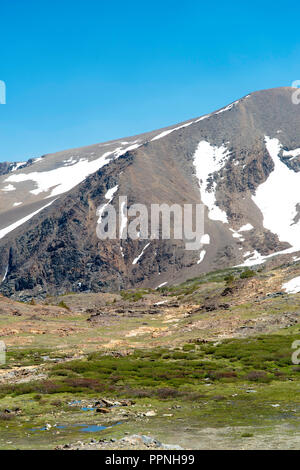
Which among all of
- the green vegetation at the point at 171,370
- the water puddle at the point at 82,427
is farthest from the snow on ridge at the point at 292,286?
the water puddle at the point at 82,427

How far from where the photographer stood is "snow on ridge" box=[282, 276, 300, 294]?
82.5m

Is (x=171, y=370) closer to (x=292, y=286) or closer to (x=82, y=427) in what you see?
(x=82, y=427)

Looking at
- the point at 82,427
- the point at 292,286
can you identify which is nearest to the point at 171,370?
the point at 82,427

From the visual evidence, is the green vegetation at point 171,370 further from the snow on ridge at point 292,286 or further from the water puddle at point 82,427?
the snow on ridge at point 292,286

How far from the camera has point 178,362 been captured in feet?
153

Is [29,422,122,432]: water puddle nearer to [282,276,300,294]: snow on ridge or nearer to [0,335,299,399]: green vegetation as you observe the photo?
[0,335,299,399]: green vegetation

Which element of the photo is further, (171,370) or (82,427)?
(171,370)

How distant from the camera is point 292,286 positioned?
85500mm

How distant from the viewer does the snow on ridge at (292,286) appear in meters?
82.5

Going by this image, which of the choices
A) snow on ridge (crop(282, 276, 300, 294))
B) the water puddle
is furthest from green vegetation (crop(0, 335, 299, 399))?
snow on ridge (crop(282, 276, 300, 294))
